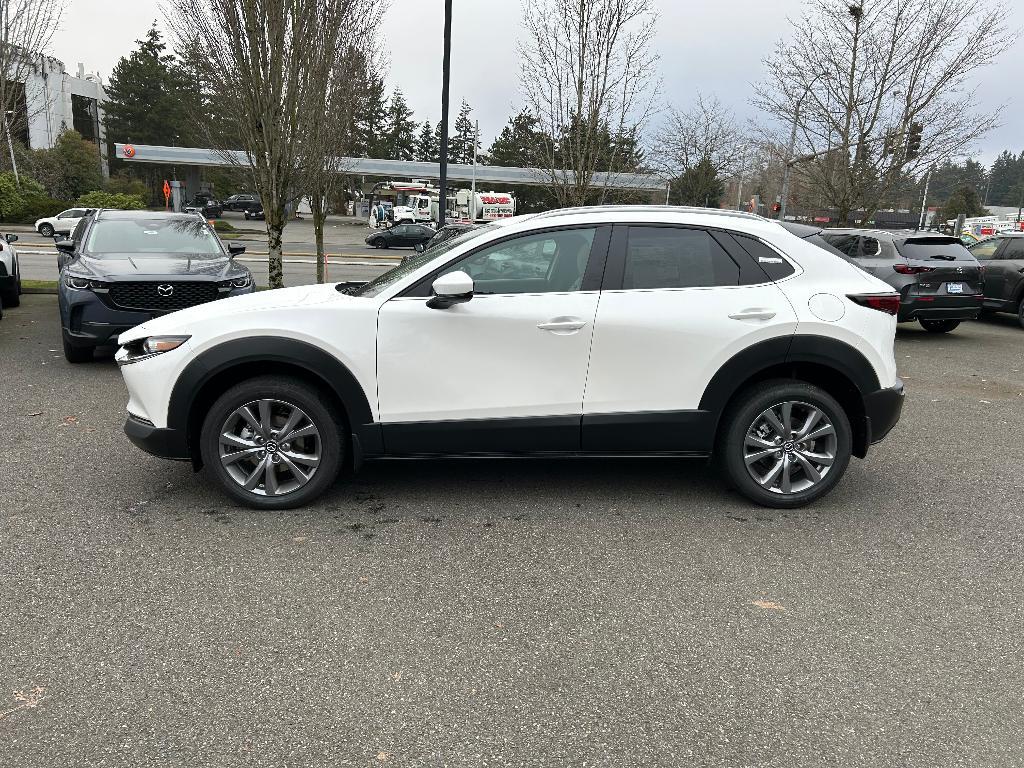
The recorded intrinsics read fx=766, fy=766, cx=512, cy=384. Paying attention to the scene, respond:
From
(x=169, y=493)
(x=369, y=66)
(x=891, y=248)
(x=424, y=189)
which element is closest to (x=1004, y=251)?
(x=891, y=248)

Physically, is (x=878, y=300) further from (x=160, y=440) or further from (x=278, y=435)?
(x=160, y=440)

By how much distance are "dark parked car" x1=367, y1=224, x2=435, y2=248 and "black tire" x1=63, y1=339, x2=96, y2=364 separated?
29899 millimetres

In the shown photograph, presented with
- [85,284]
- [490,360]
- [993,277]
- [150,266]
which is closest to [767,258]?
[490,360]

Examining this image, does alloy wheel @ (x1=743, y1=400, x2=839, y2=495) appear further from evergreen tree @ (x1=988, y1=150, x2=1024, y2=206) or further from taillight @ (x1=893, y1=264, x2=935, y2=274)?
evergreen tree @ (x1=988, y1=150, x2=1024, y2=206)

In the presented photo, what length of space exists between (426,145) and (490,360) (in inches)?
3814

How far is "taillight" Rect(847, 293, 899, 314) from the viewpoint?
452 cm

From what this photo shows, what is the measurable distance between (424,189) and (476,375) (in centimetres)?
5724

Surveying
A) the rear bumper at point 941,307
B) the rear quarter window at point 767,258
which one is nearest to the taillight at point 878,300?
the rear quarter window at point 767,258

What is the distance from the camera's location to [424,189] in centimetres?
5916

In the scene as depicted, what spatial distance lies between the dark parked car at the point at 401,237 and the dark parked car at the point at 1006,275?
1065 inches

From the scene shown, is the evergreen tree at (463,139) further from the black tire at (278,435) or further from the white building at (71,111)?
the black tire at (278,435)

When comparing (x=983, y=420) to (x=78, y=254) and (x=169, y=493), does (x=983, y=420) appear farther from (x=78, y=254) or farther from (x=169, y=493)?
(x=78, y=254)

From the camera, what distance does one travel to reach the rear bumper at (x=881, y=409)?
14.9 feet

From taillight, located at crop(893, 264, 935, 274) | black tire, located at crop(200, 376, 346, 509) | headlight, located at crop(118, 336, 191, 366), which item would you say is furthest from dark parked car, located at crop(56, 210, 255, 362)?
taillight, located at crop(893, 264, 935, 274)
